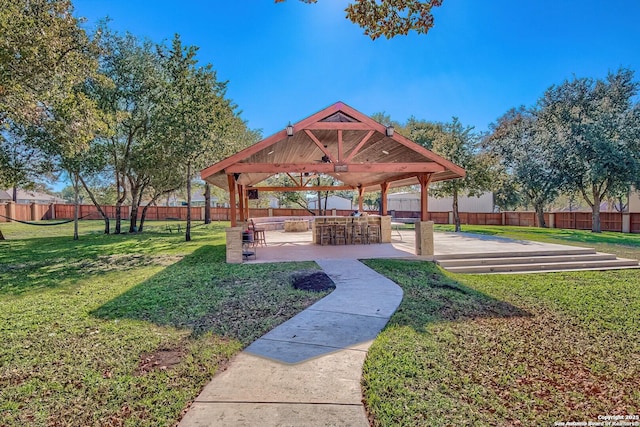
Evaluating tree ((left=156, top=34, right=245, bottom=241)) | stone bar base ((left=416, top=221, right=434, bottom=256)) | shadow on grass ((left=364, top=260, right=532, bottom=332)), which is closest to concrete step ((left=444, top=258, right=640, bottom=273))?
stone bar base ((left=416, top=221, right=434, bottom=256))

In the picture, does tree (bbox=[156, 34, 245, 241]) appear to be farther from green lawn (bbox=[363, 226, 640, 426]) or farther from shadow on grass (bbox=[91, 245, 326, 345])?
green lawn (bbox=[363, 226, 640, 426])

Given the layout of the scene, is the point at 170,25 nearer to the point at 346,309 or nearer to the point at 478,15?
the point at 478,15

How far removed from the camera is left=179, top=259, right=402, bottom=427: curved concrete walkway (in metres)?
2.37

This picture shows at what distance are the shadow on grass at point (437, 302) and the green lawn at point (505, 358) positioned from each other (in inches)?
0.7

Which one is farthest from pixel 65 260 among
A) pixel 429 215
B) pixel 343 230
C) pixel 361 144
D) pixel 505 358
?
pixel 429 215

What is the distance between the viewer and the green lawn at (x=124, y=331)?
2.61 meters

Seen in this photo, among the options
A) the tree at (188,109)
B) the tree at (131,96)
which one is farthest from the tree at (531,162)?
the tree at (131,96)

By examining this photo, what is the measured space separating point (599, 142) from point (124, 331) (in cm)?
1909

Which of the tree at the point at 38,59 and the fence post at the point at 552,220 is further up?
the tree at the point at 38,59

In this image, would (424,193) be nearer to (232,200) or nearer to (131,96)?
(232,200)

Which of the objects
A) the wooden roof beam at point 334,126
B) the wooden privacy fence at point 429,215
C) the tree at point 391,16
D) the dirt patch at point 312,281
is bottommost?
the dirt patch at point 312,281

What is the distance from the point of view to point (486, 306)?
16.8 feet

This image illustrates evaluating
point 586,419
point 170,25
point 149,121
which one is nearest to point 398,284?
point 586,419

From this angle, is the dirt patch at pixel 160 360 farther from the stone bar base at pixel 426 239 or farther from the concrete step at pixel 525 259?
the stone bar base at pixel 426 239
